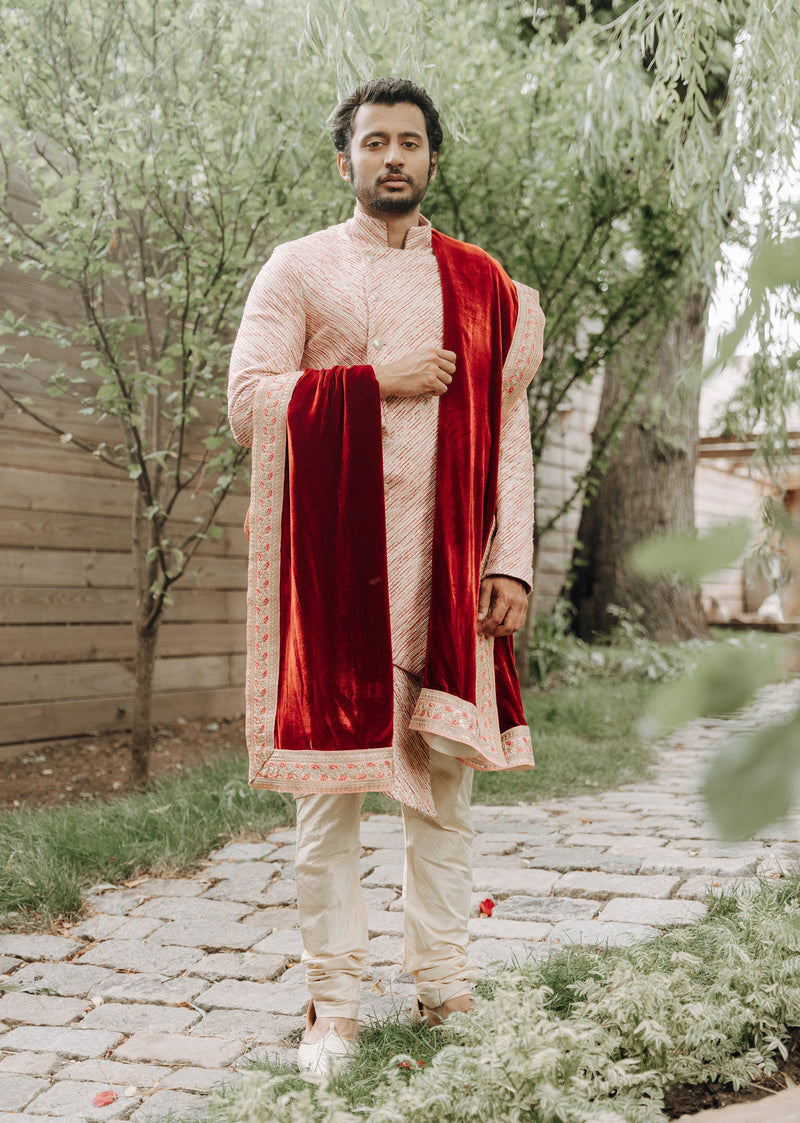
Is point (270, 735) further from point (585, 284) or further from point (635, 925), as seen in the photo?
point (585, 284)

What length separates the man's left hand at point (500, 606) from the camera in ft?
6.81

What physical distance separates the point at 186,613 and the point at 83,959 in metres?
2.88

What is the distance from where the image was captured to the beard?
207 cm

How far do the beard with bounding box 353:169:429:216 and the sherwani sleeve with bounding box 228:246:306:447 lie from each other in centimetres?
20

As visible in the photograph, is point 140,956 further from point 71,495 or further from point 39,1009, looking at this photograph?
point 71,495

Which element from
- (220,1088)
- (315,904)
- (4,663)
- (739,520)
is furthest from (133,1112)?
(4,663)

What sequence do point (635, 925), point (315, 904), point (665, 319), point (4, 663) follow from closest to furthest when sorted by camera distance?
point (315, 904) → point (635, 925) → point (4, 663) → point (665, 319)

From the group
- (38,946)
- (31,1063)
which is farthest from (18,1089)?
(38,946)

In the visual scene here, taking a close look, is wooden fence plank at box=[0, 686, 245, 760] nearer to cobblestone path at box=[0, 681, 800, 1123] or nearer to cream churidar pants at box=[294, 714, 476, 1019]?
cobblestone path at box=[0, 681, 800, 1123]

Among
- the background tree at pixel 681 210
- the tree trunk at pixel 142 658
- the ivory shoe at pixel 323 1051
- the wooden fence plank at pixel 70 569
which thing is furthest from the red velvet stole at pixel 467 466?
the wooden fence plank at pixel 70 569

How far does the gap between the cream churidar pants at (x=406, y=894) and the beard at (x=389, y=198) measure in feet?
3.52

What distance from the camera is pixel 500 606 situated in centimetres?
207

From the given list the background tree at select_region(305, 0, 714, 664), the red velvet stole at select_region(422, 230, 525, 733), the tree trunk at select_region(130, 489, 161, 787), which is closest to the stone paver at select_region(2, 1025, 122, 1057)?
the red velvet stole at select_region(422, 230, 525, 733)

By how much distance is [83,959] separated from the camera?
2.59 metres
